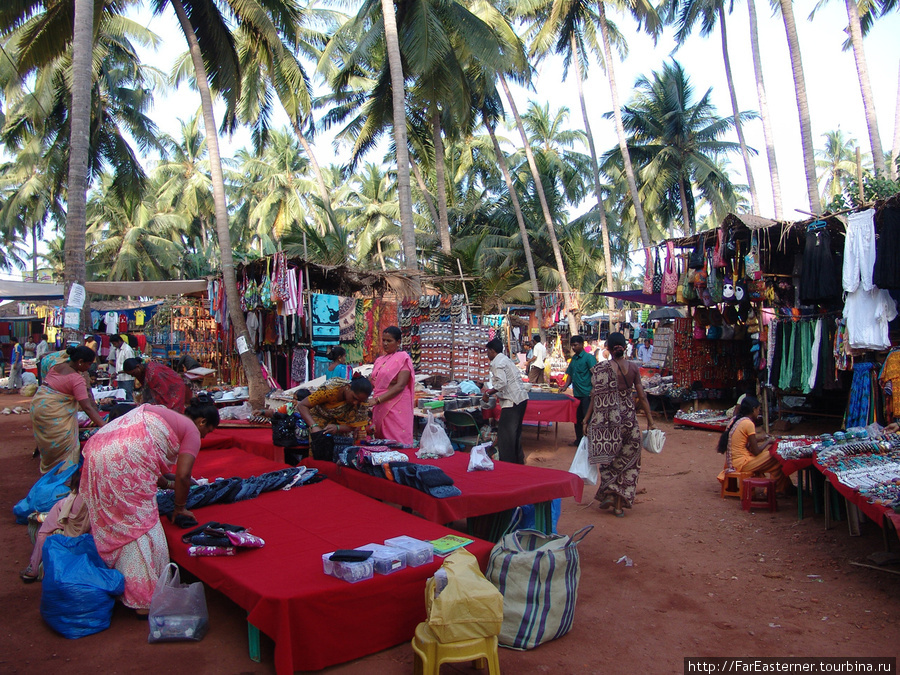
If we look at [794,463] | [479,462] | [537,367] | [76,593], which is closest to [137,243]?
[537,367]

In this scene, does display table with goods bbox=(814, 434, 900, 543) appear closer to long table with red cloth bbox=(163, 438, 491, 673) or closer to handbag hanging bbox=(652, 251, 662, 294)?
long table with red cloth bbox=(163, 438, 491, 673)

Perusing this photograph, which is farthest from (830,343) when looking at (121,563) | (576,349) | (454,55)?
(454,55)

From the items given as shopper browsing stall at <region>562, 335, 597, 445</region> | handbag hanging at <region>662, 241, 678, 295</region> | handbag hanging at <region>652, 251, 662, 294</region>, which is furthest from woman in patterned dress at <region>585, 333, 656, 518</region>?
handbag hanging at <region>652, 251, 662, 294</region>

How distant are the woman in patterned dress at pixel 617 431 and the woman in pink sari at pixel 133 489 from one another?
4.05 metres

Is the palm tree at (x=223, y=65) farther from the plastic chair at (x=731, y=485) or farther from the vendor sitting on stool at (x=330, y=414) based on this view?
the plastic chair at (x=731, y=485)

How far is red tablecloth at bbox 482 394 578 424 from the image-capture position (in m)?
9.37

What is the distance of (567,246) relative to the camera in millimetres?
29812

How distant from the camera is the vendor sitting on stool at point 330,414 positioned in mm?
5730

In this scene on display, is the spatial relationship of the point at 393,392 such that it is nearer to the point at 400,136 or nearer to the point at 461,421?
the point at 461,421

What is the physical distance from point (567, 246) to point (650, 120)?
659 centimetres

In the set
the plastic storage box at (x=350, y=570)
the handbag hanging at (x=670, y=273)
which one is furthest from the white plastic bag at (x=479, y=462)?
the handbag hanging at (x=670, y=273)

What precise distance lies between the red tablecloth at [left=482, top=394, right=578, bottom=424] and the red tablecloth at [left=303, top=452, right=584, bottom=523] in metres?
4.01

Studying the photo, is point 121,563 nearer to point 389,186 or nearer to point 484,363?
point 484,363

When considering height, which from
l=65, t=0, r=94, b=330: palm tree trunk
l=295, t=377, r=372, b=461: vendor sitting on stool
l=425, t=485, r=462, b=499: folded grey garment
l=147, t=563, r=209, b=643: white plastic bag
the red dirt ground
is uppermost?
l=65, t=0, r=94, b=330: palm tree trunk
